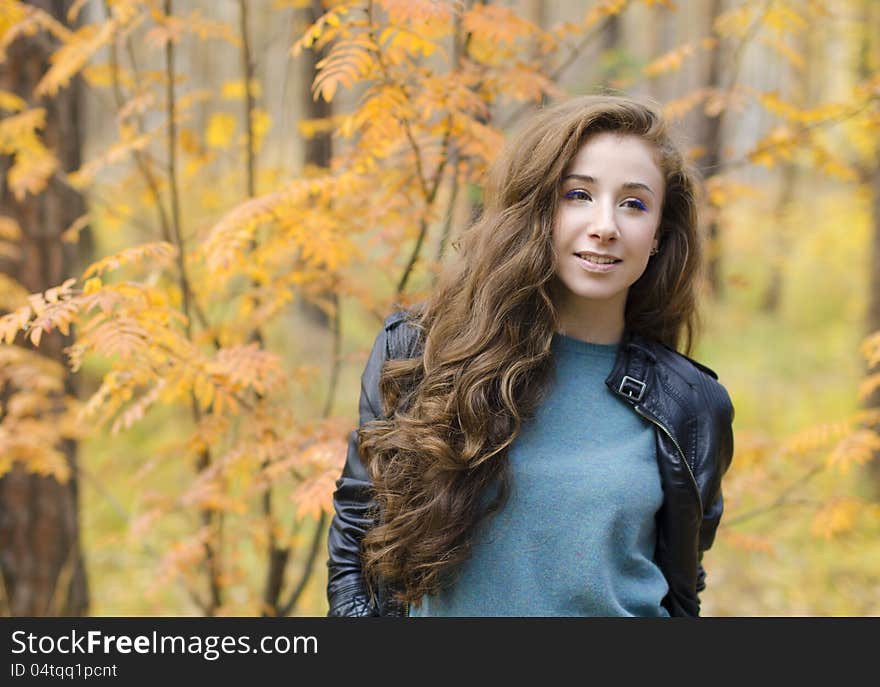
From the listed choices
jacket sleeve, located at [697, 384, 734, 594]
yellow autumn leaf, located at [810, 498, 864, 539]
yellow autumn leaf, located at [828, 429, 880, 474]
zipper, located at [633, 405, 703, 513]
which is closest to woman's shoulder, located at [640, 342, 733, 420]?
jacket sleeve, located at [697, 384, 734, 594]

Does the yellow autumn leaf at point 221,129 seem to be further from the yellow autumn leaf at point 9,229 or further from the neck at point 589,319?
the neck at point 589,319

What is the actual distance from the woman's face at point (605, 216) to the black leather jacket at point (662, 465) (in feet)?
0.80

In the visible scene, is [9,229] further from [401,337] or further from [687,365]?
[687,365]

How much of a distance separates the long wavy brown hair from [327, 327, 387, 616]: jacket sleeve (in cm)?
3

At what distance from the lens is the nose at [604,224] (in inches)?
69.6

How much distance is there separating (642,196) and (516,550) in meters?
0.86

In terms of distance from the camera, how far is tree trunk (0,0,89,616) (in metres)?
4.18

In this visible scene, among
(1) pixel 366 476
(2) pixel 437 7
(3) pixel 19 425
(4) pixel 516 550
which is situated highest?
(2) pixel 437 7

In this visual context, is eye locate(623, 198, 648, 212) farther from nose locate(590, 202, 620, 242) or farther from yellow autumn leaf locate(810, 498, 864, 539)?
yellow autumn leaf locate(810, 498, 864, 539)

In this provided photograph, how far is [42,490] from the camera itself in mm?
4266

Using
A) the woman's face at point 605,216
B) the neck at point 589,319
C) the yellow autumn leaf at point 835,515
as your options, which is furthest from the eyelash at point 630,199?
the yellow autumn leaf at point 835,515

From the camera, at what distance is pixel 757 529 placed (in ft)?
21.2
